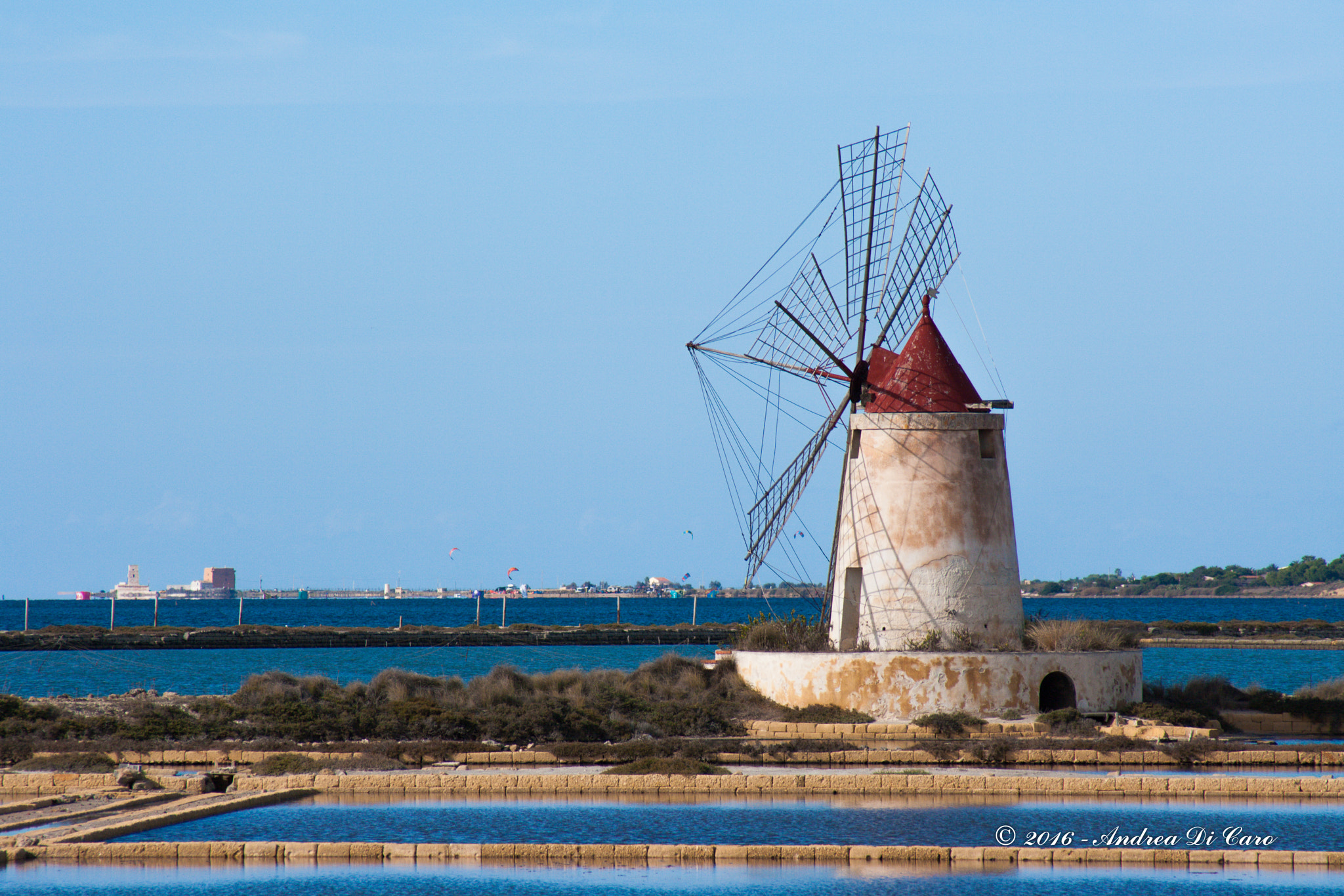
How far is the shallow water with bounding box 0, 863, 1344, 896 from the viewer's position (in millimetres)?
8312

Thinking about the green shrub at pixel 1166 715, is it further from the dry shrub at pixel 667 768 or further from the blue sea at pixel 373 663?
the dry shrub at pixel 667 768

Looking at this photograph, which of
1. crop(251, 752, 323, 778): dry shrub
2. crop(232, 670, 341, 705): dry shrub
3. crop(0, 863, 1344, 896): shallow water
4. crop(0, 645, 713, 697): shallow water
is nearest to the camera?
crop(0, 863, 1344, 896): shallow water

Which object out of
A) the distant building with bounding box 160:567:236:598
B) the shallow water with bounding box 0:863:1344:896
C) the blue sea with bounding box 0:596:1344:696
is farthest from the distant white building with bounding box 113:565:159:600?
the shallow water with bounding box 0:863:1344:896

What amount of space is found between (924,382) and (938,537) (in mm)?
1903

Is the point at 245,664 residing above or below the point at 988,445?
below

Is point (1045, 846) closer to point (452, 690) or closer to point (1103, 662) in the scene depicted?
point (1103, 662)

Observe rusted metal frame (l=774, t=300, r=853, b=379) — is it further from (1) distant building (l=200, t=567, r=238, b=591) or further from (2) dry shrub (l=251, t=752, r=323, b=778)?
(1) distant building (l=200, t=567, r=238, b=591)

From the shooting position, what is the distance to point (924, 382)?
16625 mm

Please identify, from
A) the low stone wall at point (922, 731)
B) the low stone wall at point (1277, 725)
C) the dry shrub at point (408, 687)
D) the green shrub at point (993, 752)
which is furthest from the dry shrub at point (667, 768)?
the low stone wall at point (1277, 725)

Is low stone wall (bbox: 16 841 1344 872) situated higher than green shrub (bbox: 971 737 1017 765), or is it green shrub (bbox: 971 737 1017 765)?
green shrub (bbox: 971 737 1017 765)

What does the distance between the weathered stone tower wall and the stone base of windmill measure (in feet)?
1.63

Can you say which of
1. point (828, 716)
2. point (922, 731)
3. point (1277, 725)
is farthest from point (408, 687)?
point (1277, 725)
